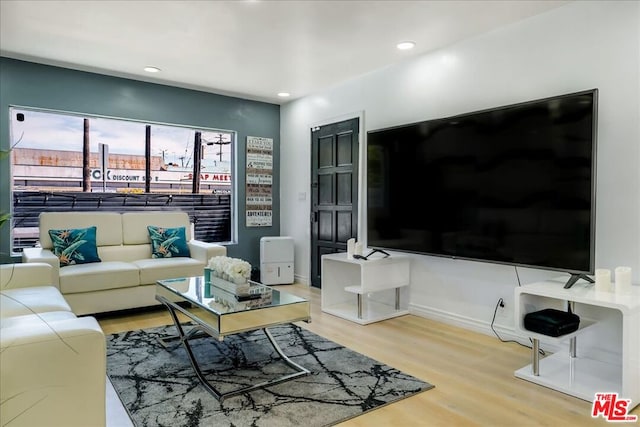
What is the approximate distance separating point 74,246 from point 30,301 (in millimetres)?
1558

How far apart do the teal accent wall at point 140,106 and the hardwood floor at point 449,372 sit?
6.09ft

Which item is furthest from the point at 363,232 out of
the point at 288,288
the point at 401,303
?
the point at 288,288

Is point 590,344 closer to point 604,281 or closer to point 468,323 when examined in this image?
point 604,281

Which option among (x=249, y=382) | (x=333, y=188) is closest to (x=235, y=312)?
(x=249, y=382)

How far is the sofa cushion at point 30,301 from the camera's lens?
93.8 inches

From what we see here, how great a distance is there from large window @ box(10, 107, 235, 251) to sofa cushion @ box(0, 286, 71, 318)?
1.85 m

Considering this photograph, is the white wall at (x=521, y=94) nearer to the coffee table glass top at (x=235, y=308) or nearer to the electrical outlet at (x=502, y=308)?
the electrical outlet at (x=502, y=308)

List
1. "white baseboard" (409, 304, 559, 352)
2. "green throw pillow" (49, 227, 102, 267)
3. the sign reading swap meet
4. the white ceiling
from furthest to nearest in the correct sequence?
the sign reading swap meet, "green throw pillow" (49, 227, 102, 267), "white baseboard" (409, 304, 559, 352), the white ceiling

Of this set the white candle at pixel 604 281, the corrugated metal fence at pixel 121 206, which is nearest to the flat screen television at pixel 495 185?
the white candle at pixel 604 281

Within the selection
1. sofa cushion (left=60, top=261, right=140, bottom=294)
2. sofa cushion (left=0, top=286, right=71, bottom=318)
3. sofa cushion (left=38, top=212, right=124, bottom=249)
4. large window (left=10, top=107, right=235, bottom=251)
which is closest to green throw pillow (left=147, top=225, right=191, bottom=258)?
sofa cushion (left=38, top=212, right=124, bottom=249)

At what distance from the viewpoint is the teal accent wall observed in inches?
162

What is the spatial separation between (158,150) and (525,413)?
15.3 ft

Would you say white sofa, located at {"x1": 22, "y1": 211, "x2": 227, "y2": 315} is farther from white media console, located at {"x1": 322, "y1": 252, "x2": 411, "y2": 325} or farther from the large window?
white media console, located at {"x1": 322, "y1": 252, "x2": 411, "y2": 325}

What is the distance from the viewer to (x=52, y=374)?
4.99 feet
